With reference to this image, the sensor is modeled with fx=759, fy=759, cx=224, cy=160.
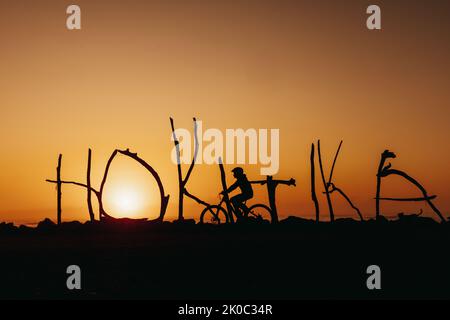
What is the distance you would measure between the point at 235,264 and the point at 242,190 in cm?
937

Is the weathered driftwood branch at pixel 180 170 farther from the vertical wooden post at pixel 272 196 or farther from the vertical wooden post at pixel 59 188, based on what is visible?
the vertical wooden post at pixel 59 188

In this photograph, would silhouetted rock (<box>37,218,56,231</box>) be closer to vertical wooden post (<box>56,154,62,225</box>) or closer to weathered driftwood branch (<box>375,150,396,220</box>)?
vertical wooden post (<box>56,154,62,225</box>)

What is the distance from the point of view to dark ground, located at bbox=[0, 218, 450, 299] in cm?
1145

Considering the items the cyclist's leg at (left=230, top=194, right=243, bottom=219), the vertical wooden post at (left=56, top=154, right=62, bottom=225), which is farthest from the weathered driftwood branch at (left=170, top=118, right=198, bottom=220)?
the vertical wooden post at (left=56, top=154, right=62, bottom=225)

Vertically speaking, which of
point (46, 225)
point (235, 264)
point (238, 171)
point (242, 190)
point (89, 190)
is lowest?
point (46, 225)

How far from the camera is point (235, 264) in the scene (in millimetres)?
14172

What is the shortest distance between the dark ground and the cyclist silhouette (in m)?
0.95

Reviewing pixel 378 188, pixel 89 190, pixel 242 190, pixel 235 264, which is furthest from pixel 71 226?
pixel 235 264

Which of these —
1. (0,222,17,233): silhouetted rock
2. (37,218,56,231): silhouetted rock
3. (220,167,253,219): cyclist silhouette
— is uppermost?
Result: (220,167,253,219): cyclist silhouette

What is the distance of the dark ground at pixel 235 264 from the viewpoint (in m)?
11.4

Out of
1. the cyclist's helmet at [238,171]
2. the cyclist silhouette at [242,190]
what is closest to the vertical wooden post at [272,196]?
the cyclist silhouette at [242,190]

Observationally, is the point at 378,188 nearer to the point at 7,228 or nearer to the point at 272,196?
the point at 272,196
